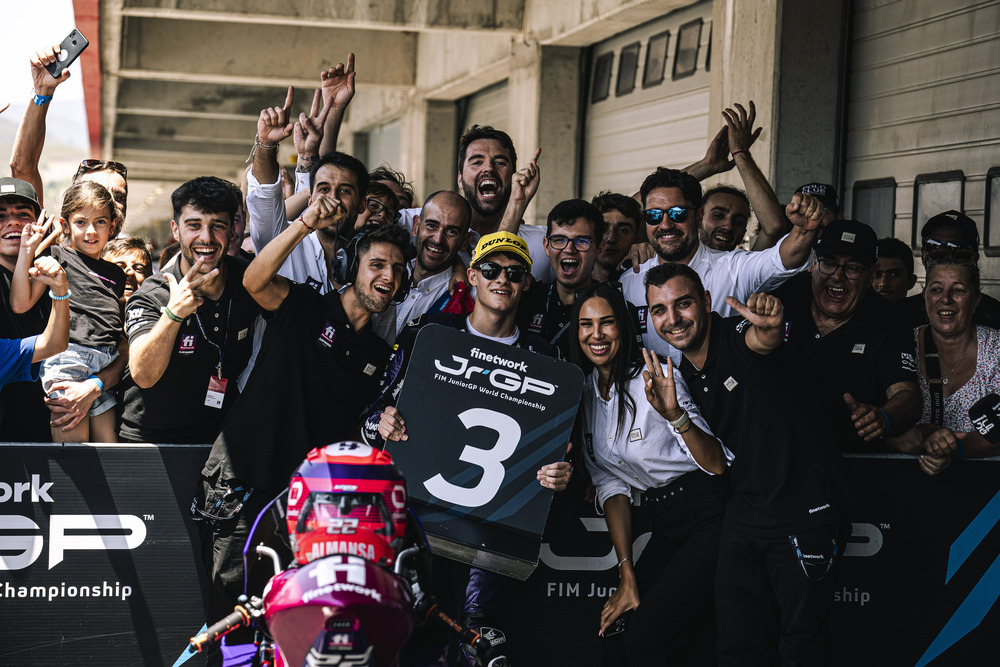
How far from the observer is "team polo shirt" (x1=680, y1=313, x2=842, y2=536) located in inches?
165

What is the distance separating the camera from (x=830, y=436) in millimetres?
4246

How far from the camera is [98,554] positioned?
4.57 m

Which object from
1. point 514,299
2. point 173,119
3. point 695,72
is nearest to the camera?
point 514,299

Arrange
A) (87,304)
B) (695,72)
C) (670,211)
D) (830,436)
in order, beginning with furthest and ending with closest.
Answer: (695,72) → (670,211) → (87,304) → (830,436)

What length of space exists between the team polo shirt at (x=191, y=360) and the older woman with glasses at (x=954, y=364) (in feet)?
11.2

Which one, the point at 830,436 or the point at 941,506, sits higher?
the point at 830,436

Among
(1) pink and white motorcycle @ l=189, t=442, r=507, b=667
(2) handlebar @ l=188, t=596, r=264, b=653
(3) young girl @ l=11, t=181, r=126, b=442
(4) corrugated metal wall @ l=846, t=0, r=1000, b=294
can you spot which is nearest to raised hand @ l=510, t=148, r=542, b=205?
(3) young girl @ l=11, t=181, r=126, b=442

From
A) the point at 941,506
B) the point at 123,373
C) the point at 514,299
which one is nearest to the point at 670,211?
the point at 514,299

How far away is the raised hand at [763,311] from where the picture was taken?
3967mm

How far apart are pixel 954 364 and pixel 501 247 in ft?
8.07

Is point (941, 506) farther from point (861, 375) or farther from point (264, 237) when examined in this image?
point (264, 237)

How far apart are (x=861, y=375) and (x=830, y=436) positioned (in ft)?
1.77

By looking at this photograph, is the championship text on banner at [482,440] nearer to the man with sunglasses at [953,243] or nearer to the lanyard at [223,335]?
the lanyard at [223,335]

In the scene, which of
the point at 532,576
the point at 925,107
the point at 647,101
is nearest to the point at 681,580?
the point at 532,576
